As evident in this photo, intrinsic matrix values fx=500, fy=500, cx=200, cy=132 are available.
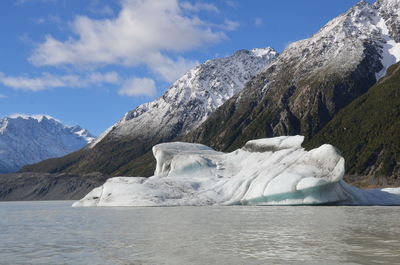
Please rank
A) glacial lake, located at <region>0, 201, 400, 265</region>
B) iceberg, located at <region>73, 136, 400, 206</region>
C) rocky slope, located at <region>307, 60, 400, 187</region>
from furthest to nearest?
rocky slope, located at <region>307, 60, 400, 187</region> < iceberg, located at <region>73, 136, 400, 206</region> < glacial lake, located at <region>0, 201, 400, 265</region>

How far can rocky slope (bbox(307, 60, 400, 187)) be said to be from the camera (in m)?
156

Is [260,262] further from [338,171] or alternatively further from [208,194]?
[208,194]

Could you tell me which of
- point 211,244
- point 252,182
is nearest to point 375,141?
point 252,182

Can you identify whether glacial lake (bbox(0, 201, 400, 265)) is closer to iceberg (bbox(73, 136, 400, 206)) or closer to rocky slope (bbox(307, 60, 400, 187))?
iceberg (bbox(73, 136, 400, 206))

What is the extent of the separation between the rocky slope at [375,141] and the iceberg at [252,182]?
78.1 m

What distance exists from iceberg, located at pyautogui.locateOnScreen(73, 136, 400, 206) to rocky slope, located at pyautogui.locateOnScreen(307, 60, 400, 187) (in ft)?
256

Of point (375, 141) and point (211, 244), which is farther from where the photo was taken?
point (375, 141)

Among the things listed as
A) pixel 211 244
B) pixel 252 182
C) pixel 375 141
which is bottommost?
pixel 211 244

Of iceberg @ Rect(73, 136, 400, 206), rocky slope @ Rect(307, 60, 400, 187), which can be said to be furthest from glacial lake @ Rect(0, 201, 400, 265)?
rocky slope @ Rect(307, 60, 400, 187)

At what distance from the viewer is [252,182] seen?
7338cm

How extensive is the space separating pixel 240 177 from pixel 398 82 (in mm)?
144940

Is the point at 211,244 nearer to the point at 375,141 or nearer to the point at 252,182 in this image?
the point at 252,182

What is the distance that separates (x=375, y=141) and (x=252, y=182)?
113 metres

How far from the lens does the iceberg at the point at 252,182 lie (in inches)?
2655
